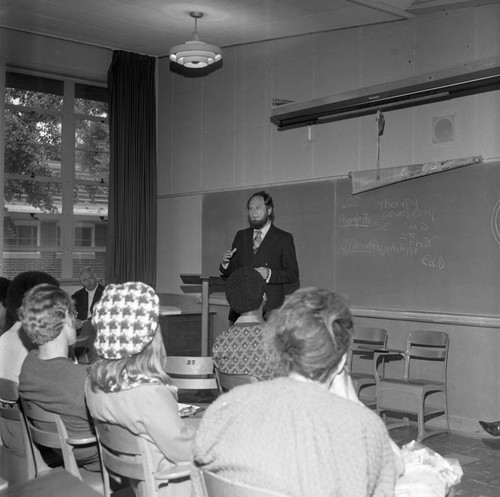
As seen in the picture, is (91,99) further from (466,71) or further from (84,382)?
(84,382)

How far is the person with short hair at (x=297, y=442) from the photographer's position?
4.70 ft

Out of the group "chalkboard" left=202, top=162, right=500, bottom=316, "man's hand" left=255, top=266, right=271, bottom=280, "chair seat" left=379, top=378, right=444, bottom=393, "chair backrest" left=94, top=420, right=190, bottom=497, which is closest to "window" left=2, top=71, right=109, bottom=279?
"chalkboard" left=202, top=162, right=500, bottom=316

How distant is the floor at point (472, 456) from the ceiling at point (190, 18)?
3.20 meters

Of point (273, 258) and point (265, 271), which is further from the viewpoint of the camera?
point (273, 258)

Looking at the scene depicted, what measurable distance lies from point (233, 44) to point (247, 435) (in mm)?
6228

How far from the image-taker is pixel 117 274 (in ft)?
26.0

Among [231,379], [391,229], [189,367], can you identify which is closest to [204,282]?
[391,229]

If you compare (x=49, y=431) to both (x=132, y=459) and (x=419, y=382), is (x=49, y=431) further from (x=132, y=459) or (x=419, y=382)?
(x=419, y=382)

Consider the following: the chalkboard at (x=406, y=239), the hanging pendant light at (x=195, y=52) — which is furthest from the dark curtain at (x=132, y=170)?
the hanging pendant light at (x=195, y=52)

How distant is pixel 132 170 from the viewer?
8039 mm

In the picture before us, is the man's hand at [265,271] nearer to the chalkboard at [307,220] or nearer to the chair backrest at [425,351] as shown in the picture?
the chair backrest at [425,351]

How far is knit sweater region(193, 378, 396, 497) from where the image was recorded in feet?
4.70

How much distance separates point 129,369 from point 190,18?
4909mm

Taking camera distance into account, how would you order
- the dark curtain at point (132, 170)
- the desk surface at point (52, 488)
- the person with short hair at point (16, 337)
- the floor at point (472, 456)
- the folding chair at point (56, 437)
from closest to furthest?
the desk surface at point (52, 488)
the folding chair at point (56, 437)
the person with short hair at point (16, 337)
the floor at point (472, 456)
the dark curtain at point (132, 170)
